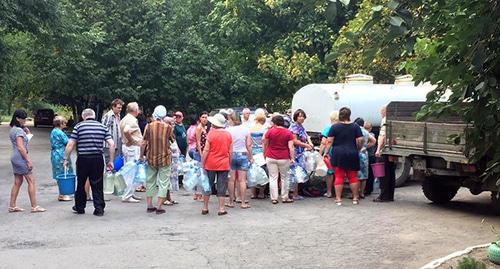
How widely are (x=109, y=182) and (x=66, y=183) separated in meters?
0.72

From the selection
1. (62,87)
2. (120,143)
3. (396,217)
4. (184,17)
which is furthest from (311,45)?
(396,217)

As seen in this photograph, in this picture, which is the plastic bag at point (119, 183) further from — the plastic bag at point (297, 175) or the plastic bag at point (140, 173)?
the plastic bag at point (297, 175)

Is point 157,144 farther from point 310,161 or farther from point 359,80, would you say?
point 359,80

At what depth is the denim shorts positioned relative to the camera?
33.4ft

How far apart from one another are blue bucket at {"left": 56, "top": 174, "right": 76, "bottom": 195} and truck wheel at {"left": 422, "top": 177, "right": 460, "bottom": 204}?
20.0ft

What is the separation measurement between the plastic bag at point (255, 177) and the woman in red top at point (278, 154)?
13cm

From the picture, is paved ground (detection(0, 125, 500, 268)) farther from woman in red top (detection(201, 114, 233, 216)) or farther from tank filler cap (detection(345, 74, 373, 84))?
tank filler cap (detection(345, 74, 373, 84))

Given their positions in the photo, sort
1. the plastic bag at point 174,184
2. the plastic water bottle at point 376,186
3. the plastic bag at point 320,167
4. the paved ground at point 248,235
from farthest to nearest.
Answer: the plastic water bottle at point 376,186, the plastic bag at point 174,184, the plastic bag at point 320,167, the paved ground at point 248,235

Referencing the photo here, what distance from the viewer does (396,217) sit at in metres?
9.36

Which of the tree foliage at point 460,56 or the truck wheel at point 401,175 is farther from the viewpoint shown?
the truck wheel at point 401,175

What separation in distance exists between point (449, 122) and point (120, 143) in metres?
5.99

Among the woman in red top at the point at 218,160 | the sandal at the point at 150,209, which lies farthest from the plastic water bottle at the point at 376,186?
the sandal at the point at 150,209

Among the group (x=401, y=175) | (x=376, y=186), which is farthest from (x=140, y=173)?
(x=401, y=175)

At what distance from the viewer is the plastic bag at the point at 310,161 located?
1128 cm
